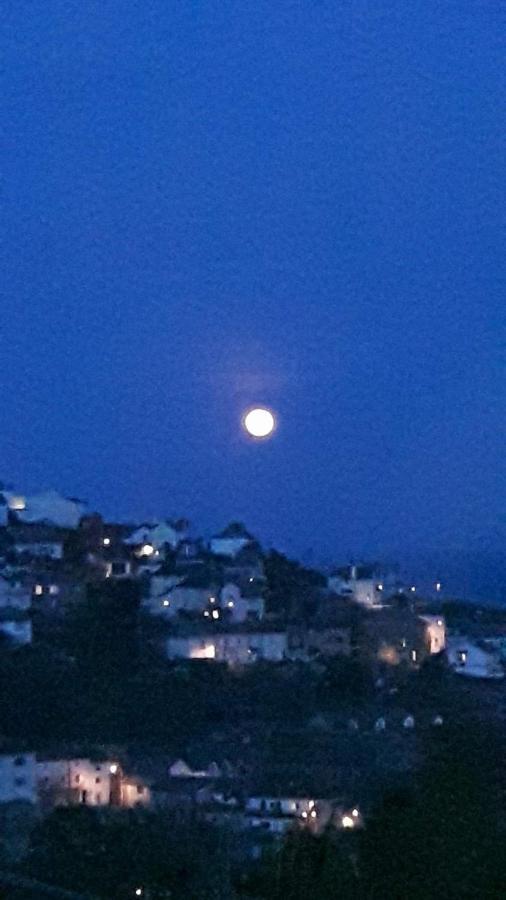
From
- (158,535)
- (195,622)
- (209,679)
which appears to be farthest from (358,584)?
(209,679)

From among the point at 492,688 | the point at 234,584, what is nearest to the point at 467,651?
the point at 492,688

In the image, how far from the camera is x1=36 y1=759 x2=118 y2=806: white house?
44.7 ft

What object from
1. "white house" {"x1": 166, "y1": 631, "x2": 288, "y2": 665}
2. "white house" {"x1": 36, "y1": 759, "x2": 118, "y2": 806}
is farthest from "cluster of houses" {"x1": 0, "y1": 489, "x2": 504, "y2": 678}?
"white house" {"x1": 36, "y1": 759, "x2": 118, "y2": 806}

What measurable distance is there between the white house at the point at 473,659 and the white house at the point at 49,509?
781 cm

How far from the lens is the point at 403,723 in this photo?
1636cm

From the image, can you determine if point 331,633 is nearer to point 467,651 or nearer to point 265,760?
point 467,651

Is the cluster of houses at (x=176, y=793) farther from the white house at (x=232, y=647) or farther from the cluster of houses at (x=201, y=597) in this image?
the white house at (x=232, y=647)

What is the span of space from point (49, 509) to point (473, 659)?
351 inches

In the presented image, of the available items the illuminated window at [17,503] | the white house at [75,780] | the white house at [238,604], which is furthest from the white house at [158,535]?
the white house at [75,780]

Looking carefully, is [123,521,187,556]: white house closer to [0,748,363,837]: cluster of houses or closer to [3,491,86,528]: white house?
[3,491,86,528]: white house

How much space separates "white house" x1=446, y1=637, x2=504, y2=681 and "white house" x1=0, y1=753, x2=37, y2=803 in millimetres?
9970

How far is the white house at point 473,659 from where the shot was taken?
2203 centimetres

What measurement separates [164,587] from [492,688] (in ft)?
17.7

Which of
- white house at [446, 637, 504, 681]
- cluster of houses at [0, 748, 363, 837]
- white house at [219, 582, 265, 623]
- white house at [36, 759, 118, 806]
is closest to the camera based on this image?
cluster of houses at [0, 748, 363, 837]
